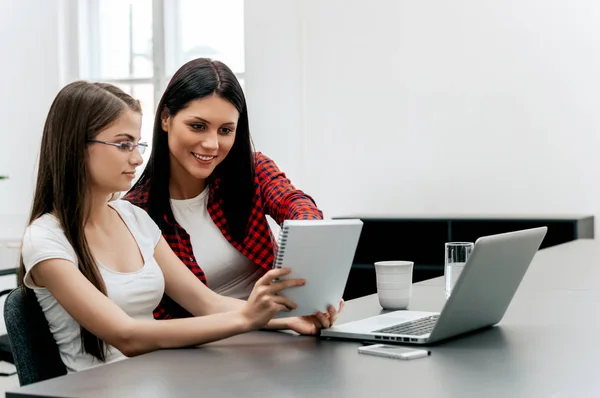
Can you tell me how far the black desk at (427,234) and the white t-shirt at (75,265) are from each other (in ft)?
8.80

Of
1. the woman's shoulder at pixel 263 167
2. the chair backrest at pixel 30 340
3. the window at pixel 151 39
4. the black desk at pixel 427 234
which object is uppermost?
the window at pixel 151 39

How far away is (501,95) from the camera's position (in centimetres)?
470

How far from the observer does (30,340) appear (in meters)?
1.56

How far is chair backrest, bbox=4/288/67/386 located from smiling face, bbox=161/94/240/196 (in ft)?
2.12

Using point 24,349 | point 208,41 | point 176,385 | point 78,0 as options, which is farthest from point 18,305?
point 78,0

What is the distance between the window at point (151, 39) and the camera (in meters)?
5.71

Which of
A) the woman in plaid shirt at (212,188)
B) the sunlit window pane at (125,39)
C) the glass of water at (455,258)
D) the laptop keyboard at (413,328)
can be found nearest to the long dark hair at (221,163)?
the woman in plaid shirt at (212,188)

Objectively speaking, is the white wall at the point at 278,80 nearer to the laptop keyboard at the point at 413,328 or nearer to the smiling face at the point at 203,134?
the smiling face at the point at 203,134

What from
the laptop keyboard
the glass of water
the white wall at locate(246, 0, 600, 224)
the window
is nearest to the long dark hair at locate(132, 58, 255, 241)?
the glass of water

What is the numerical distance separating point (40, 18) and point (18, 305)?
4.74m

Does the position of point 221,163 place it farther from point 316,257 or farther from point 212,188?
point 316,257

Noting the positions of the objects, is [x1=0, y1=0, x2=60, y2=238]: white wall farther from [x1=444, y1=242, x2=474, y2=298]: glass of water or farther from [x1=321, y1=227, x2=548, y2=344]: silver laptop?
[x1=321, y1=227, x2=548, y2=344]: silver laptop

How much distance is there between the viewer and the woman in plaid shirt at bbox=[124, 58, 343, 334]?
84.0 inches

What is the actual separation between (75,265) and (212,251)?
66 cm
